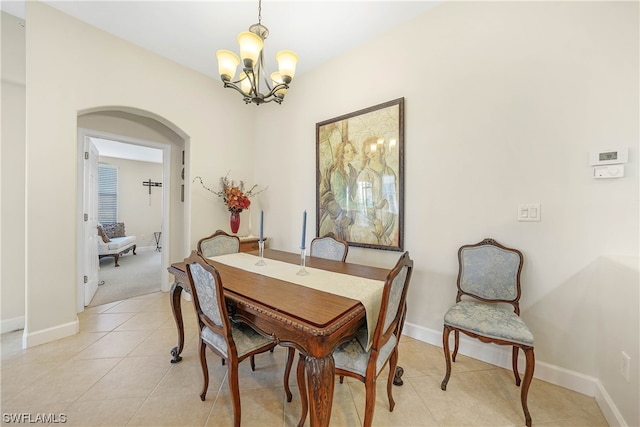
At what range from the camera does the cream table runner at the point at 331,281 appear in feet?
4.16

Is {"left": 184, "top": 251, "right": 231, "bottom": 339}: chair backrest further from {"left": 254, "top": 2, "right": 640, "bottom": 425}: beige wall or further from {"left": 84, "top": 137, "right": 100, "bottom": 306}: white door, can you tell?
{"left": 84, "top": 137, "right": 100, "bottom": 306}: white door

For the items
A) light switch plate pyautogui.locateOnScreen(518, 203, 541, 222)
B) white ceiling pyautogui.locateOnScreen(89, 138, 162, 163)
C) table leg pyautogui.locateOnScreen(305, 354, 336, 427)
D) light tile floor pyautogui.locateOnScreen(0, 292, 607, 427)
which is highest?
white ceiling pyautogui.locateOnScreen(89, 138, 162, 163)

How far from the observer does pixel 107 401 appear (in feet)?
4.82

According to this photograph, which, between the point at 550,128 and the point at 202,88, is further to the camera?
the point at 202,88

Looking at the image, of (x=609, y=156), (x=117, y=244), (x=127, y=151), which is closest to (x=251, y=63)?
(x=609, y=156)

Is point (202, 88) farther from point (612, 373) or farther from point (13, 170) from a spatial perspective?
point (612, 373)

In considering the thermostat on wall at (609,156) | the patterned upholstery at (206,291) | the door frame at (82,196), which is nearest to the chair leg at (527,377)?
the thermostat on wall at (609,156)

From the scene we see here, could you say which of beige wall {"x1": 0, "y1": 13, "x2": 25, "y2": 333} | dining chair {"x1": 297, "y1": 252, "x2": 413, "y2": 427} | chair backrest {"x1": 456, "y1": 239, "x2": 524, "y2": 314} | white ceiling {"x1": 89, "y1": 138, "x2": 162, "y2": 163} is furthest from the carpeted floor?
chair backrest {"x1": 456, "y1": 239, "x2": 524, "y2": 314}

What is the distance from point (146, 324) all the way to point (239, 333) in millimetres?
1759

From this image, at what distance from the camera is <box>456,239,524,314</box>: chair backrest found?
170 centimetres

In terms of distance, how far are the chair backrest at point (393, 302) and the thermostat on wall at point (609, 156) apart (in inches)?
57.0

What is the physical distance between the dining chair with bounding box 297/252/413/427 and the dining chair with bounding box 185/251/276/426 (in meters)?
0.35

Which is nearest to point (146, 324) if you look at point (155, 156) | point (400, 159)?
point (400, 159)

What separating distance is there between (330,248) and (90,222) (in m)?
3.10
